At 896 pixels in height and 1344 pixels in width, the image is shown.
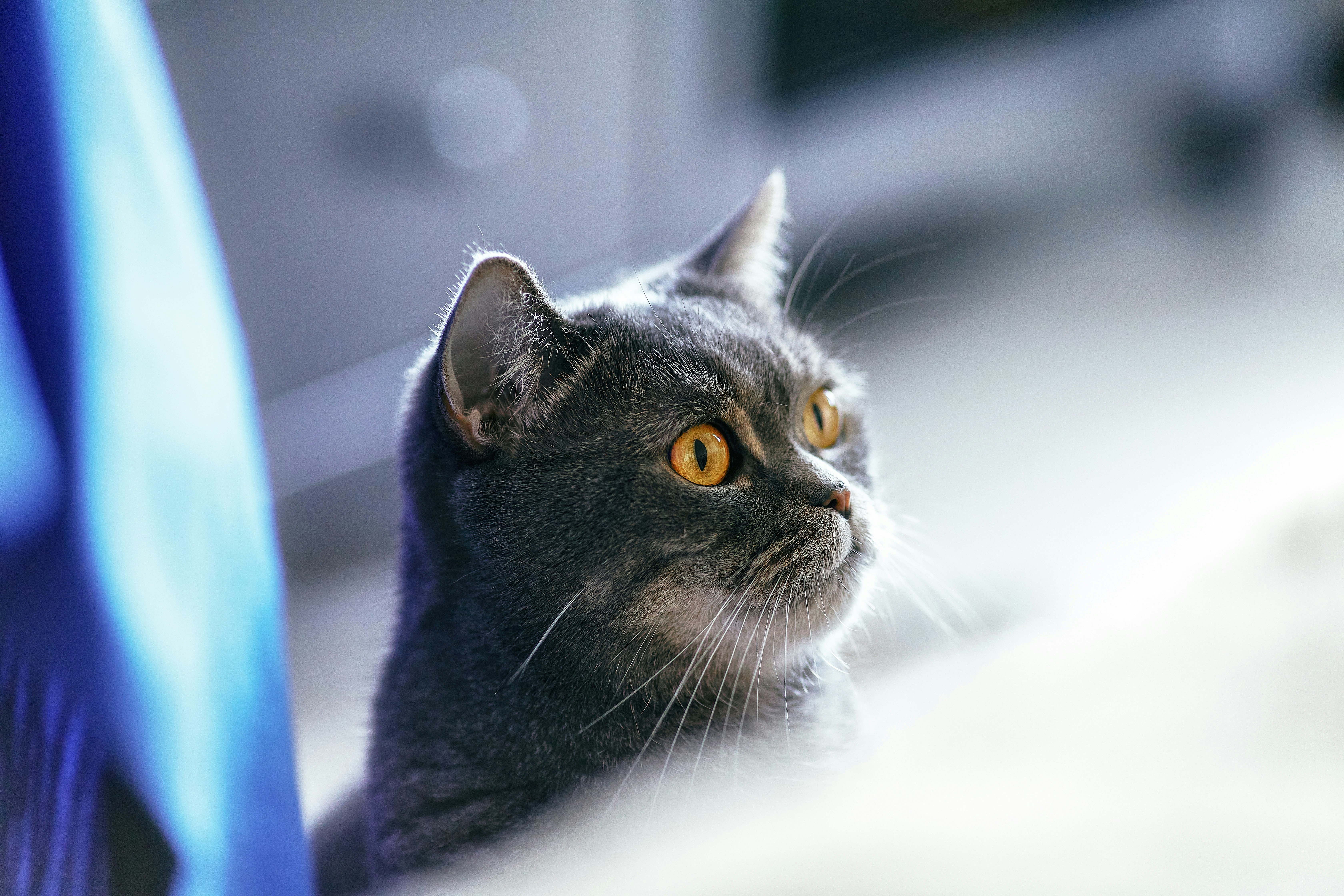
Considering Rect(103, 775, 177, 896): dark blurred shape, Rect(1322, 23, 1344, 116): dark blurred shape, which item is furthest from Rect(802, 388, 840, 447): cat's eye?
Rect(1322, 23, 1344, 116): dark blurred shape

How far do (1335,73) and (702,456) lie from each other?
45.7 inches

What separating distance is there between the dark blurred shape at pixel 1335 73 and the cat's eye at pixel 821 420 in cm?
97

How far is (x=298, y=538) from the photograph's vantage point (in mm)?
1100

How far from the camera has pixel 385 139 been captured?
1089 millimetres

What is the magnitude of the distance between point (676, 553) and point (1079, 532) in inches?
25.7

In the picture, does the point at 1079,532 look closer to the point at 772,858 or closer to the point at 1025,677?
the point at 1025,677

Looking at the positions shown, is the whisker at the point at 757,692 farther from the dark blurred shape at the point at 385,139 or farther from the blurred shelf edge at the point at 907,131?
the dark blurred shape at the point at 385,139

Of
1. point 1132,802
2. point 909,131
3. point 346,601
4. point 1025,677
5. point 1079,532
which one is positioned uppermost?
A: point 909,131

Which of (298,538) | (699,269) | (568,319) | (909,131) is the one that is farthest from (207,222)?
(909,131)

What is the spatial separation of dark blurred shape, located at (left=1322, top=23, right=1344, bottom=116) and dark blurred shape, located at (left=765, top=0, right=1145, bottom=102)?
11.4 inches

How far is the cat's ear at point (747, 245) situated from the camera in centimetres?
84

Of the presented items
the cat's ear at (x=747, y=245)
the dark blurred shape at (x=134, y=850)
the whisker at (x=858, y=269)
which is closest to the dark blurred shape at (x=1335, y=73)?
the whisker at (x=858, y=269)

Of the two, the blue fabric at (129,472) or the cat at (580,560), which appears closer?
the blue fabric at (129,472)

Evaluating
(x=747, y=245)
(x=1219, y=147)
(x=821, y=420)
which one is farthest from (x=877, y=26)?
(x=821, y=420)
